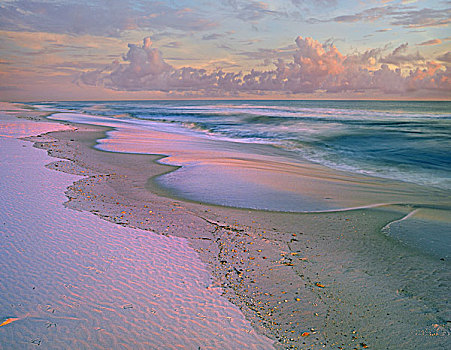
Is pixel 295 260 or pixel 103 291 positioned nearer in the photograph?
pixel 103 291

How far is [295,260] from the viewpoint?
14.4ft

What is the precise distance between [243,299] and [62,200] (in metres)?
4.34

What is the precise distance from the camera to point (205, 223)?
564 cm

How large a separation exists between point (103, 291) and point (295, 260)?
2.40m

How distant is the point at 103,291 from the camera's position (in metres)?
3.45

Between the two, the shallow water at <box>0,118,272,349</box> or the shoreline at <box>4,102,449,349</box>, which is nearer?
the shallow water at <box>0,118,272,349</box>

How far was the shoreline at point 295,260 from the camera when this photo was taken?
3.14 metres

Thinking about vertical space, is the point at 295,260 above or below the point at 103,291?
below

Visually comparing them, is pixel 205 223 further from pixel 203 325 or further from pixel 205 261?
pixel 203 325

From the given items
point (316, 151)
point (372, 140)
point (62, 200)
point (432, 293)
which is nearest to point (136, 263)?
point (62, 200)

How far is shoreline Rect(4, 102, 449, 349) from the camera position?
314 cm

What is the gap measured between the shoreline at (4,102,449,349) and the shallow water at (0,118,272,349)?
32 centimetres

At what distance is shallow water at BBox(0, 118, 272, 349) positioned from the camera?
284cm

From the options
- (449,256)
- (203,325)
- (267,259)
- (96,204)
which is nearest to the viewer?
(203,325)
